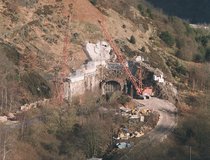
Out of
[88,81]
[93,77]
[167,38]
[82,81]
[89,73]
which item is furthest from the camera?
[167,38]

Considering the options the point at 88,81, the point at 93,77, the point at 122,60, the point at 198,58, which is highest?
the point at 198,58

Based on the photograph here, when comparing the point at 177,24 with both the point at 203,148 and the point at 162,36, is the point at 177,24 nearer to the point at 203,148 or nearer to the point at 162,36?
the point at 162,36

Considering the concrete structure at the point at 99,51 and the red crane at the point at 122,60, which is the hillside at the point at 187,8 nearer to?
the red crane at the point at 122,60

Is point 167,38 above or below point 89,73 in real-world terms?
above

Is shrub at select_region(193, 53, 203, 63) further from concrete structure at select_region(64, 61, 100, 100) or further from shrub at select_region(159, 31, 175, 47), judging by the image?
concrete structure at select_region(64, 61, 100, 100)

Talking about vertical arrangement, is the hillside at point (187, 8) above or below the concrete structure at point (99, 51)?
above

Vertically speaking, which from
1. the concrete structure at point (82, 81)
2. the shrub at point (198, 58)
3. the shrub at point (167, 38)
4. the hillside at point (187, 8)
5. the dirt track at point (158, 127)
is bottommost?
the dirt track at point (158, 127)

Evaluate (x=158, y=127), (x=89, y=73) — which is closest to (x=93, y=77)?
(x=89, y=73)

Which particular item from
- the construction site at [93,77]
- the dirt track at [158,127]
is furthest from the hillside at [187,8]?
the dirt track at [158,127]

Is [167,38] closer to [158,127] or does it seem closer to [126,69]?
[126,69]

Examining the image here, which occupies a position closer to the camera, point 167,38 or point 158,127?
point 158,127

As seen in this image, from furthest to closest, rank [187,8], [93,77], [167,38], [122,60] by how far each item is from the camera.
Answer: [187,8]
[167,38]
[122,60]
[93,77]

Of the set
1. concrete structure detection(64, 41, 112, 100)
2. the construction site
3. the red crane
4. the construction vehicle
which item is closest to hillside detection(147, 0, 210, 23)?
the construction site
